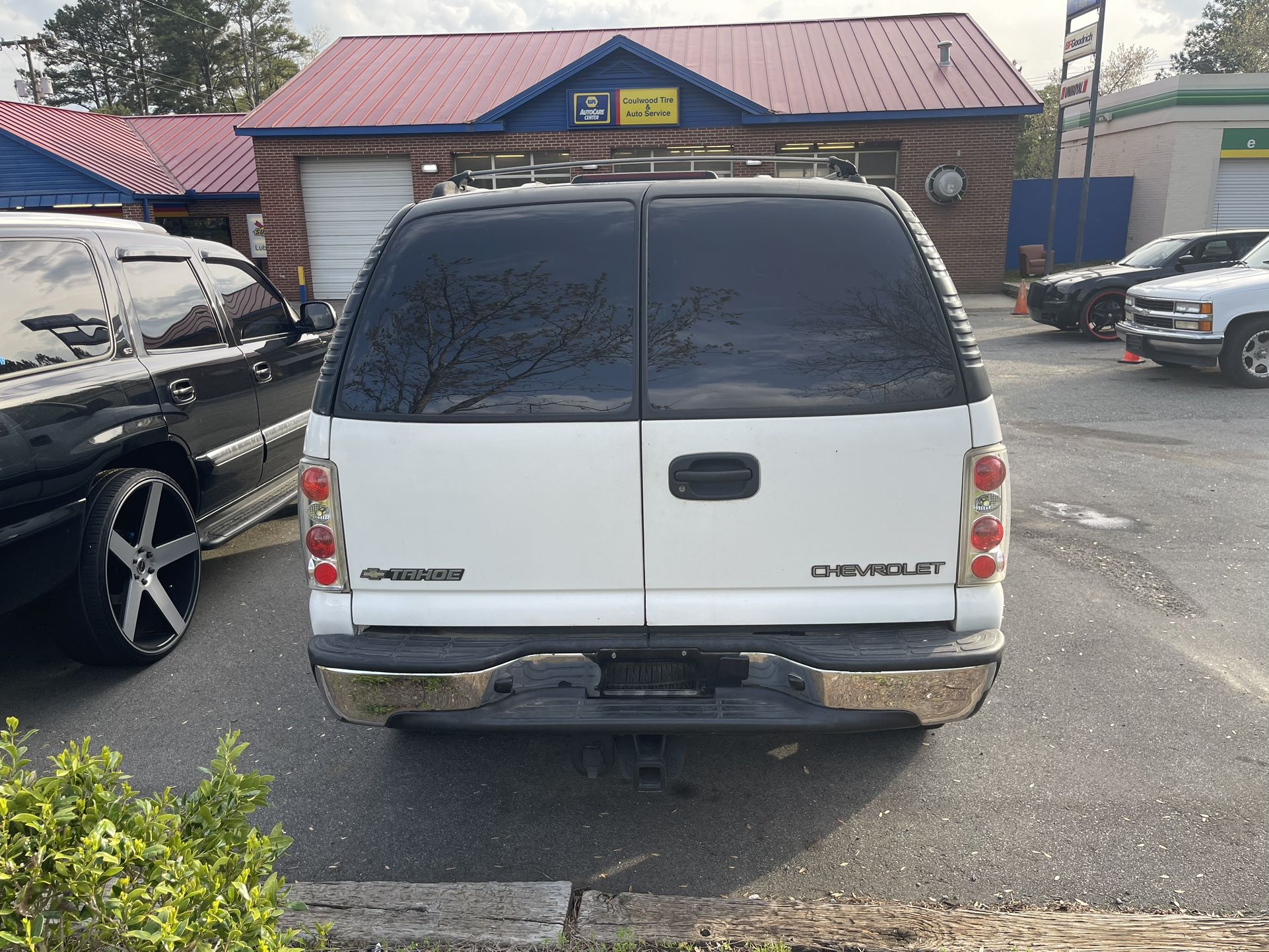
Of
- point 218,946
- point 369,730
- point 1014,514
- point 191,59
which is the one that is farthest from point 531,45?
point 191,59

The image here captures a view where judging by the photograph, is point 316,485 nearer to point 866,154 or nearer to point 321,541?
point 321,541

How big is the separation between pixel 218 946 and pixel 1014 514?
6126 millimetres

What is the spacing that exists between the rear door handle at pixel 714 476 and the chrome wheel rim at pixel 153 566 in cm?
287

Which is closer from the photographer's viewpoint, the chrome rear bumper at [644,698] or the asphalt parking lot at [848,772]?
the chrome rear bumper at [644,698]

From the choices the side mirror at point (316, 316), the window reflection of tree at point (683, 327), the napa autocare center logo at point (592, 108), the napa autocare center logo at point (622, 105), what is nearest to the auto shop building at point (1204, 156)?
the napa autocare center logo at point (622, 105)

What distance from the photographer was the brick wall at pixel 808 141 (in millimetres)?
22734

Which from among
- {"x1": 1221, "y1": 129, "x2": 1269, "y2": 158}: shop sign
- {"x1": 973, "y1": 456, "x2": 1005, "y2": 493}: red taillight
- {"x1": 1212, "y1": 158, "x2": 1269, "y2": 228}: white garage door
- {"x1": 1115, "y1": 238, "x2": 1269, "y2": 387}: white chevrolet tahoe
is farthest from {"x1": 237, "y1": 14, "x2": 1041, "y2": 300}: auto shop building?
{"x1": 973, "y1": 456, "x2": 1005, "y2": 493}: red taillight

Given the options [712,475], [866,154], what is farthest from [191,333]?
[866,154]

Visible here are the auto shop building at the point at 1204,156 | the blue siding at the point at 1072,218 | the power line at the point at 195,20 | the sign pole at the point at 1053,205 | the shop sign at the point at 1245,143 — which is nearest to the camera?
the sign pole at the point at 1053,205

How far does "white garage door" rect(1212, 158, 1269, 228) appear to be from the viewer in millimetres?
26891

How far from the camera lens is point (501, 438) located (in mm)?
2783

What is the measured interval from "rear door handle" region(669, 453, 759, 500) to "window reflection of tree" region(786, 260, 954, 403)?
29 cm

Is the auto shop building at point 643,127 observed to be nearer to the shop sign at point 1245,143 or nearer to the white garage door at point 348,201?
the white garage door at point 348,201

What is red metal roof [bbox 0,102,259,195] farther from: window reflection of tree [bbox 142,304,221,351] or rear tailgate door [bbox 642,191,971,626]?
rear tailgate door [bbox 642,191,971,626]
